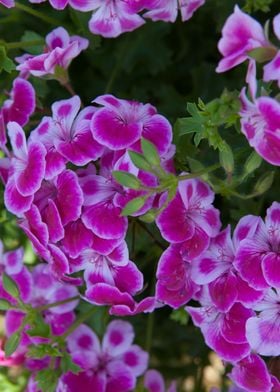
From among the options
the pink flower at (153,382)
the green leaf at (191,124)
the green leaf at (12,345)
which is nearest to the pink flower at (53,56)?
the green leaf at (191,124)

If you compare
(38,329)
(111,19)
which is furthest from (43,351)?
(111,19)

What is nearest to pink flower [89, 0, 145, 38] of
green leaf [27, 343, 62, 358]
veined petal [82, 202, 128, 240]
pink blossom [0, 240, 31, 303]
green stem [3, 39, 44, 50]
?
green stem [3, 39, 44, 50]

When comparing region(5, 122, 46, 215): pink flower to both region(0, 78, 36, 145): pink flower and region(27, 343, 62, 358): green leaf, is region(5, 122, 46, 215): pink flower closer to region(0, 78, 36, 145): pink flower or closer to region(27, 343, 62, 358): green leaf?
region(0, 78, 36, 145): pink flower

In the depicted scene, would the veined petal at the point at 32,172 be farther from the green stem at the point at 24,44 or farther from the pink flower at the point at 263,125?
the pink flower at the point at 263,125

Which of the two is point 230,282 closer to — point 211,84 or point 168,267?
point 168,267

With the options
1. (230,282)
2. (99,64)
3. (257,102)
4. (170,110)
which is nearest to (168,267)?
(230,282)

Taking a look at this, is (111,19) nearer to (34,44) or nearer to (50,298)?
(34,44)
